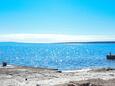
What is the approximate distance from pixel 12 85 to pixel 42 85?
264 cm

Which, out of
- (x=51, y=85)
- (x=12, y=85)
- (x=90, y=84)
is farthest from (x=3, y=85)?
(x=90, y=84)

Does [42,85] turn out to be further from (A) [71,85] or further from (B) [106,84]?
(B) [106,84]

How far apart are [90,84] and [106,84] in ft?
6.57

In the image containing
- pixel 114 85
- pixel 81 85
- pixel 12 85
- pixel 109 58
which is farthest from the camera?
pixel 109 58

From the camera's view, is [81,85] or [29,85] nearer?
[81,85]

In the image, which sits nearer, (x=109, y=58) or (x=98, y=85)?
(x=98, y=85)

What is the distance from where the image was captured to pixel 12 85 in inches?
812

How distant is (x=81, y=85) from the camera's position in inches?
711

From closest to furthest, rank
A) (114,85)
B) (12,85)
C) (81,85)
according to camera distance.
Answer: (81,85) → (114,85) → (12,85)

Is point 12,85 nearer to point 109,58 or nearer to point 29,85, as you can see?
point 29,85

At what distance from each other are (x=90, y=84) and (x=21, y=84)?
6433 millimetres

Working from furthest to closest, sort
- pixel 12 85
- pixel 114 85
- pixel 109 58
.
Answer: pixel 109 58 < pixel 12 85 < pixel 114 85

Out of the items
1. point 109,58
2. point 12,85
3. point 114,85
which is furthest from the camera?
point 109,58

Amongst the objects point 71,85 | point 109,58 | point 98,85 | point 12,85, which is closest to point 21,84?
point 12,85
